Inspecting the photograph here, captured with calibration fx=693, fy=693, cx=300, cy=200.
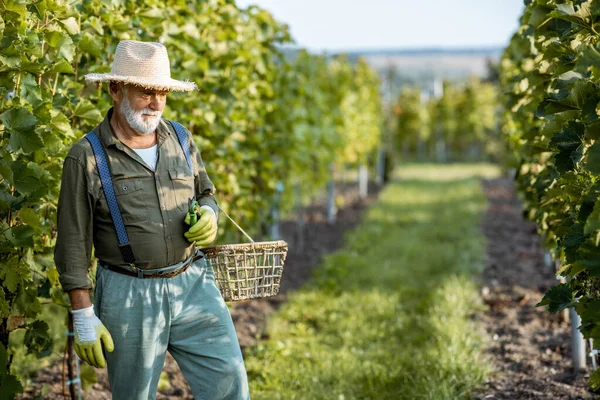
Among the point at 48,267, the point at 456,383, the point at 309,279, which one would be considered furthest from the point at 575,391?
the point at 309,279

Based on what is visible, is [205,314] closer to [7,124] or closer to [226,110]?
[7,124]

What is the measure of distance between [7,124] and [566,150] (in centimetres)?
231

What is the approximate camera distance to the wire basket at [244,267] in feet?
10.3

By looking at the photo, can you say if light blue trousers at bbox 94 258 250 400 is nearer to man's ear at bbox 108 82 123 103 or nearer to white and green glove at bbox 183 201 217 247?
white and green glove at bbox 183 201 217 247

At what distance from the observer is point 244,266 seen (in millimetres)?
3166

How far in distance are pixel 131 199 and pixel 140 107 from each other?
40 centimetres

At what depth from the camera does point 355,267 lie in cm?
894

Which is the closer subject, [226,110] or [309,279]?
[226,110]


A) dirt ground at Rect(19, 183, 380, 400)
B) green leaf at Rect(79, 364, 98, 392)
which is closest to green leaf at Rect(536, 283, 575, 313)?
green leaf at Rect(79, 364, 98, 392)

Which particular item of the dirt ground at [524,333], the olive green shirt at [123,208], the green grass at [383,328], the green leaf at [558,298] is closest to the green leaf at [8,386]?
the olive green shirt at [123,208]

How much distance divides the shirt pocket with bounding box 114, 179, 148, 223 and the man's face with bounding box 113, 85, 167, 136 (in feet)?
0.78

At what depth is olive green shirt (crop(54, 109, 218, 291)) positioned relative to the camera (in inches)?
110

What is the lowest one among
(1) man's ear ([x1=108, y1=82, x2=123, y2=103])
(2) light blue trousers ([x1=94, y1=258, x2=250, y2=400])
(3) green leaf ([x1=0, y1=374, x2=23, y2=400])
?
(3) green leaf ([x1=0, y1=374, x2=23, y2=400])

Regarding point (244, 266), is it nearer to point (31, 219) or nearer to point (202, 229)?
point (202, 229)
